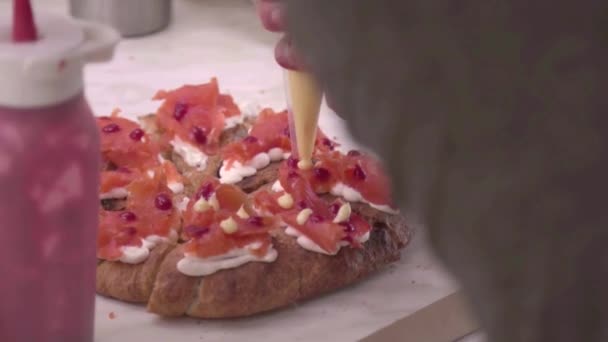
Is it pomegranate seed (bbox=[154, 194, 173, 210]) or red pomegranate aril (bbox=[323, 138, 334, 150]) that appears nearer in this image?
pomegranate seed (bbox=[154, 194, 173, 210])

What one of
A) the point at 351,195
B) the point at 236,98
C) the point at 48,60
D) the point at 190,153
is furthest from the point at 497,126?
the point at 236,98

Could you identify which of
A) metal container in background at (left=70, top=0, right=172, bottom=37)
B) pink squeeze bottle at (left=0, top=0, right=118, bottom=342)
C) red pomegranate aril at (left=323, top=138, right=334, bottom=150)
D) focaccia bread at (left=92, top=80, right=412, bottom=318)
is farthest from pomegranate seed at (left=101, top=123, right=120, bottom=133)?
metal container in background at (left=70, top=0, right=172, bottom=37)

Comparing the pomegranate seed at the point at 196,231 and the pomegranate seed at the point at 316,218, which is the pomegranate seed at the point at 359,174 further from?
the pomegranate seed at the point at 196,231

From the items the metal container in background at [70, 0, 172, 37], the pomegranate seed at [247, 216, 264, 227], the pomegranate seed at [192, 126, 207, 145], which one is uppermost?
the pomegranate seed at [247, 216, 264, 227]

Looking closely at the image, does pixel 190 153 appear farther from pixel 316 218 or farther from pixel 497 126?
pixel 497 126

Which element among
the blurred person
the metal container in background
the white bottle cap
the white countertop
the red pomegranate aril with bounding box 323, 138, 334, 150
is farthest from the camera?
the metal container in background

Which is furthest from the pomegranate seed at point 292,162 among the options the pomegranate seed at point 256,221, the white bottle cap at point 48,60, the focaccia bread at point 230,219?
the white bottle cap at point 48,60

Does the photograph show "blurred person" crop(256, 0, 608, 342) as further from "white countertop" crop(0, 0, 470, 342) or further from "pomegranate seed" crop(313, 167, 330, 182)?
"pomegranate seed" crop(313, 167, 330, 182)

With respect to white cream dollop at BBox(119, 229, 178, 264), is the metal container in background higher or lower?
lower
